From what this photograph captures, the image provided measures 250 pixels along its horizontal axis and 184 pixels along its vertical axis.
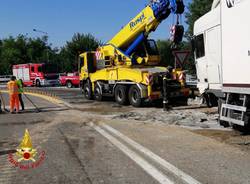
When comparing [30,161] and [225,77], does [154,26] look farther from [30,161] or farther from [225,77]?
[30,161]

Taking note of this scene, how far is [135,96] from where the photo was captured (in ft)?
58.6

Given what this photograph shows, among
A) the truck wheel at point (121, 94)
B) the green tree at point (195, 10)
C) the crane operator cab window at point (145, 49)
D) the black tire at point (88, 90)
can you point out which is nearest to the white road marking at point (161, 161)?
the truck wheel at point (121, 94)

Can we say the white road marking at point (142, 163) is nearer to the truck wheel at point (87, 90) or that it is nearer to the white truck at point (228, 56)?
the white truck at point (228, 56)

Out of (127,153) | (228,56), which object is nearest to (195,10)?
(228,56)

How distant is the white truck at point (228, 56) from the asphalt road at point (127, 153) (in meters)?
0.72

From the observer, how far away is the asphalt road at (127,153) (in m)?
6.29

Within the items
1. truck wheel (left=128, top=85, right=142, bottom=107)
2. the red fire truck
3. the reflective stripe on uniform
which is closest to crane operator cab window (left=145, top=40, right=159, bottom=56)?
truck wheel (left=128, top=85, right=142, bottom=107)

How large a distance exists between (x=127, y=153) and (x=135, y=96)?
998 cm

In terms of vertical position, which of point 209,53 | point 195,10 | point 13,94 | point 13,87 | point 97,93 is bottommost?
point 97,93

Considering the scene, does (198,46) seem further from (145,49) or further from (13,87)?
(13,87)

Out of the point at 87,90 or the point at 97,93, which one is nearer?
the point at 97,93

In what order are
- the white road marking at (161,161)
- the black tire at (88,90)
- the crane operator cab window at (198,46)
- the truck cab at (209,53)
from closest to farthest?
the white road marking at (161,161) → the truck cab at (209,53) → the crane operator cab window at (198,46) → the black tire at (88,90)

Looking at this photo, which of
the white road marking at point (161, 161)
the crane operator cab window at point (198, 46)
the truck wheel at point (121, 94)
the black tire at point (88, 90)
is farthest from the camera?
the black tire at point (88, 90)

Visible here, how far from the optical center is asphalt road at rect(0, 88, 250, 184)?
629 cm
